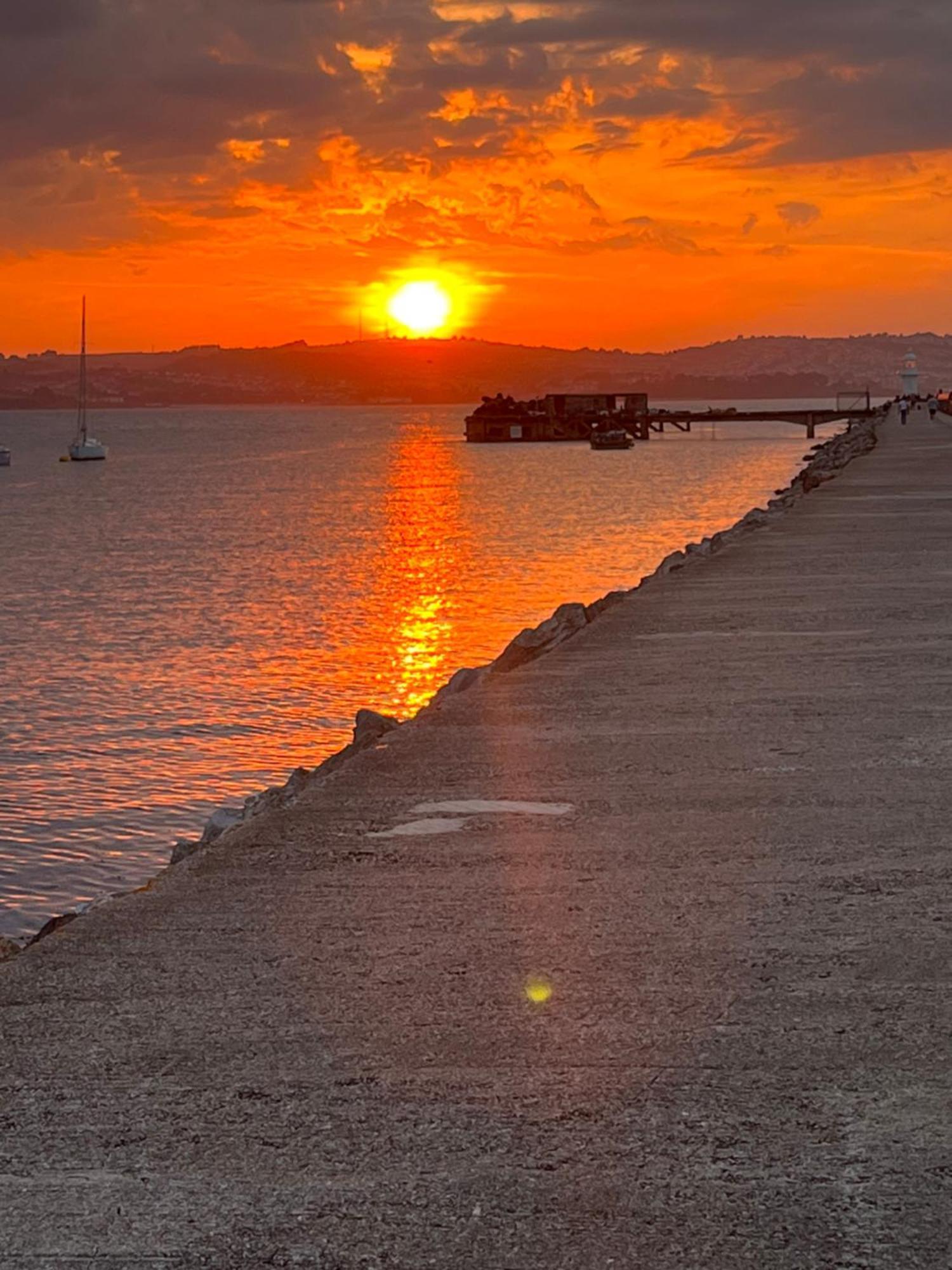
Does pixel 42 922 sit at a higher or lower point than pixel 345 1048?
lower

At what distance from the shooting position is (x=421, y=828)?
21.3 feet

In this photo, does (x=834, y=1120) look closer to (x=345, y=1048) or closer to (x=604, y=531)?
(x=345, y=1048)

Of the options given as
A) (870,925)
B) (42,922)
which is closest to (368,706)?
(42,922)

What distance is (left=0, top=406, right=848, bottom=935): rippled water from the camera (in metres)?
13.2

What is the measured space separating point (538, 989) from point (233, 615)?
24.1 m

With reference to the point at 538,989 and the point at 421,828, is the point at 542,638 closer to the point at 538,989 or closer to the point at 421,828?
the point at 421,828

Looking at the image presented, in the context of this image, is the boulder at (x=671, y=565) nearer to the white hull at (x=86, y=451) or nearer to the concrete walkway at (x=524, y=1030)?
the concrete walkway at (x=524, y=1030)

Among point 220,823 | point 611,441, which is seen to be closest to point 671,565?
point 220,823

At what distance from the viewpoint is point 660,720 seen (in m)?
8.53

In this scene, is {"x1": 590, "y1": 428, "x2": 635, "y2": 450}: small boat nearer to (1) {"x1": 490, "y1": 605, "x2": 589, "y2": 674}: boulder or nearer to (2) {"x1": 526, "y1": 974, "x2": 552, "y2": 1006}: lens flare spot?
(1) {"x1": 490, "y1": 605, "x2": 589, "y2": 674}: boulder

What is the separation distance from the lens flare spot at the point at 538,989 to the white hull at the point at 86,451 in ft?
360

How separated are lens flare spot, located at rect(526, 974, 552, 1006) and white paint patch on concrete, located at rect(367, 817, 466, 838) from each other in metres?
1.81

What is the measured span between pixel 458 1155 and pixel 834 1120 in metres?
0.75

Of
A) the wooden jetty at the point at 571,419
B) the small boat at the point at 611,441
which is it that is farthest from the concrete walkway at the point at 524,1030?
the wooden jetty at the point at 571,419
